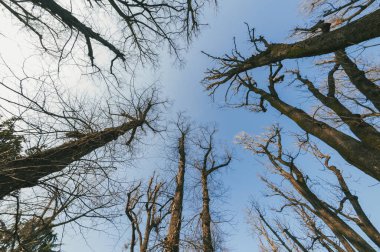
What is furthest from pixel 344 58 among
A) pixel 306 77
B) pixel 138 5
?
pixel 138 5

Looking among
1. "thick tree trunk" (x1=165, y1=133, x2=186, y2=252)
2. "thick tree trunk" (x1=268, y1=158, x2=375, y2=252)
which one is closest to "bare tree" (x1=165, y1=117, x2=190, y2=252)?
"thick tree trunk" (x1=165, y1=133, x2=186, y2=252)

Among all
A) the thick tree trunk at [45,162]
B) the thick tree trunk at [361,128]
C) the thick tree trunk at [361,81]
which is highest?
the thick tree trunk at [361,81]

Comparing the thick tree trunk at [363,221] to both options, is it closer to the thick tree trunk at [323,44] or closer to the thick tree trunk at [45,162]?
the thick tree trunk at [323,44]

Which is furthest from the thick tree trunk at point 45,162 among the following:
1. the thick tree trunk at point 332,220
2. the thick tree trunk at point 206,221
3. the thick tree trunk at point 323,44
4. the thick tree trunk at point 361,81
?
the thick tree trunk at point 206,221

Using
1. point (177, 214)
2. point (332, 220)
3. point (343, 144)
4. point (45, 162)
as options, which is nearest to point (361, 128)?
point (343, 144)

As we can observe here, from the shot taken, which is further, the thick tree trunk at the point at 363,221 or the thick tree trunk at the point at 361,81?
the thick tree trunk at the point at 361,81

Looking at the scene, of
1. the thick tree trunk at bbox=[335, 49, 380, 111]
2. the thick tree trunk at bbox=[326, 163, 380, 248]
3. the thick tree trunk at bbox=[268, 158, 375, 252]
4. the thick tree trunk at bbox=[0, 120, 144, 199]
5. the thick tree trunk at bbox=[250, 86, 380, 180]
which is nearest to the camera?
the thick tree trunk at bbox=[0, 120, 144, 199]

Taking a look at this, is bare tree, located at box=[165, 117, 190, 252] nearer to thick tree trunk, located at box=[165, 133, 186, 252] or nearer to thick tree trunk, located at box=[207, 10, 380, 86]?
thick tree trunk, located at box=[165, 133, 186, 252]

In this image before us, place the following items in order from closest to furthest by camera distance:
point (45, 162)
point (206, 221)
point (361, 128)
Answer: point (45, 162) → point (361, 128) → point (206, 221)

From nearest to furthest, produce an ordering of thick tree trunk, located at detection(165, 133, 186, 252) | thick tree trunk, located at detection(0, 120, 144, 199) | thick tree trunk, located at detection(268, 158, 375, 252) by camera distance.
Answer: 1. thick tree trunk, located at detection(0, 120, 144, 199)
2. thick tree trunk, located at detection(268, 158, 375, 252)
3. thick tree trunk, located at detection(165, 133, 186, 252)

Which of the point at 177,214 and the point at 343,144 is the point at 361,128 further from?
the point at 177,214

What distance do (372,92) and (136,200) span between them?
5.30 m

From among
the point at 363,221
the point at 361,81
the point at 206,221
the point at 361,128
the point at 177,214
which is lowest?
the point at 363,221

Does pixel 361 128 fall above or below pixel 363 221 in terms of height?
above
